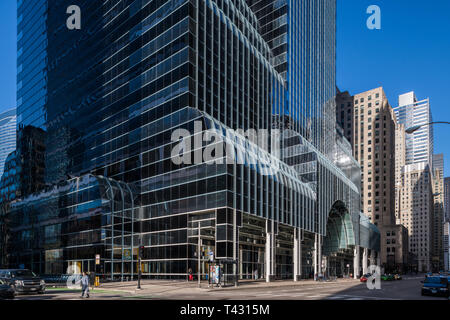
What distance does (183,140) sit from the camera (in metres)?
51.9

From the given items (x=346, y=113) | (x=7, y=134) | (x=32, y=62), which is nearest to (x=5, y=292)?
(x=32, y=62)

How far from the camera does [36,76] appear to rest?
90.6 metres

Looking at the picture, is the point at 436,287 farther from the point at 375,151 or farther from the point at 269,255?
the point at 375,151

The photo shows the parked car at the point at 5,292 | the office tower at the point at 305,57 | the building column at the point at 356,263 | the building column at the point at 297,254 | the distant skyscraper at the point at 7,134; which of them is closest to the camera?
the parked car at the point at 5,292

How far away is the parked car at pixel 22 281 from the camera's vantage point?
28484 mm

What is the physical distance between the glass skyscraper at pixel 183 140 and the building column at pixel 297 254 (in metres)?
0.22

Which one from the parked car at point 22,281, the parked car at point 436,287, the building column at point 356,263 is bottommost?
the building column at point 356,263

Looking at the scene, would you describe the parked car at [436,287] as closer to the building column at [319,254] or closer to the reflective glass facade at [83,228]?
the reflective glass facade at [83,228]

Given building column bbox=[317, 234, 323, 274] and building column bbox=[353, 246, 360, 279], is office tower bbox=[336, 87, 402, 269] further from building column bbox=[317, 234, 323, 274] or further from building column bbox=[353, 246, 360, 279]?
building column bbox=[317, 234, 323, 274]

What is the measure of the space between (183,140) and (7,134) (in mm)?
164050

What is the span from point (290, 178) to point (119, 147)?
84.1 ft

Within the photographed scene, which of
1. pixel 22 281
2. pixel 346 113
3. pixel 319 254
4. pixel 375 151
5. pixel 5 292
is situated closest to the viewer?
pixel 5 292

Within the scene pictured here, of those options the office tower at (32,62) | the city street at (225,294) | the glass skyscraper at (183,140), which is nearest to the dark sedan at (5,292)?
the city street at (225,294)

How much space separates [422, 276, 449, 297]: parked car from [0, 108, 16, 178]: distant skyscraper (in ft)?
614
